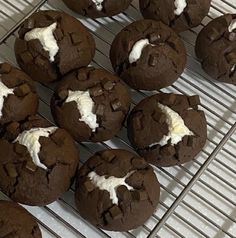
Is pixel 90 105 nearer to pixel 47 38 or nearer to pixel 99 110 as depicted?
pixel 99 110

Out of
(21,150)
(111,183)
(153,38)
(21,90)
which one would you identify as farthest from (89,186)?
(153,38)

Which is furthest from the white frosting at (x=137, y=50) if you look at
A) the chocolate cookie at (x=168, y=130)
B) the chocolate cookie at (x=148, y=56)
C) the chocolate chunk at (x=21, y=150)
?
the chocolate chunk at (x=21, y=150)

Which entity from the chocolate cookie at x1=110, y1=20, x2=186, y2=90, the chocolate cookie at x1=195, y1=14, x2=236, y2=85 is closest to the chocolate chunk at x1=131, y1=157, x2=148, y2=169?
the chocolate cookie at x1=110, y1=20, x2=186, y2=90

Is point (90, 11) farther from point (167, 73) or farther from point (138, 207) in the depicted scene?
point (138, 207)

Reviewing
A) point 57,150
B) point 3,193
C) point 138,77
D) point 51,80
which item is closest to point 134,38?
point 138,77

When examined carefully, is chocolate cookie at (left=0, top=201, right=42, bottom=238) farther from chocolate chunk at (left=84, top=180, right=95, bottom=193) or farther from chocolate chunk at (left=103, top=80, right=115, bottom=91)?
chocolate chunk at (left=103, top=80, right=115, bottom=91)
